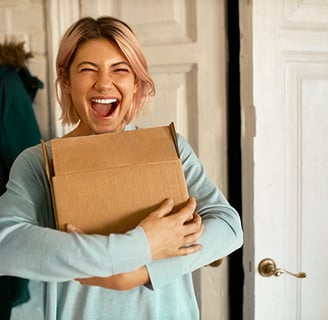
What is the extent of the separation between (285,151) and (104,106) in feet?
2.02

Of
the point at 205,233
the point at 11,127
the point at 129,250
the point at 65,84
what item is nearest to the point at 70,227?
the point at 129,250

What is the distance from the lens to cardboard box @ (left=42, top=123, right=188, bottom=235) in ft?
2.31

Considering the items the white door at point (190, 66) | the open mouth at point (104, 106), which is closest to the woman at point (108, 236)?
the open mouth at point (104, 106)

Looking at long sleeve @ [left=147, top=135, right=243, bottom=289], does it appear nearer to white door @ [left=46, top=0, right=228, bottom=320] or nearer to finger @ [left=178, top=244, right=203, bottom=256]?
finger @ [left=178, top=244, right=203, bottom=256]

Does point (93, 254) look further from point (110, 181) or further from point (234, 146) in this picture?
point (234, 146)

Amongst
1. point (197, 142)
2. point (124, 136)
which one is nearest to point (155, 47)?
point (197, 142)

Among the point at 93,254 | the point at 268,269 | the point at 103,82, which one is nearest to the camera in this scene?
the point at 93,254

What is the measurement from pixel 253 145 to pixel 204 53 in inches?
12.5

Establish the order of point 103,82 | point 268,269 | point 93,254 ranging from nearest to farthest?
point 93,254 → point 103,82 → point 268,269

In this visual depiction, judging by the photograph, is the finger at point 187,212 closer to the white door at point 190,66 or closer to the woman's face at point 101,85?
the woman's face at point 101,85

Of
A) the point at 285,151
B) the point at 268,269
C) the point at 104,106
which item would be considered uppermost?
the point at 104,106

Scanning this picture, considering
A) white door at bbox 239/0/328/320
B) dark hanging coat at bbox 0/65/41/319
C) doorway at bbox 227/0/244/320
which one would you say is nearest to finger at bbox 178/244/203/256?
white door at bbox 239/0/328/320

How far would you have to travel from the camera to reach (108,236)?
26.6 inches

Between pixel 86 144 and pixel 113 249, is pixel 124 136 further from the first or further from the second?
pixel 113 249
